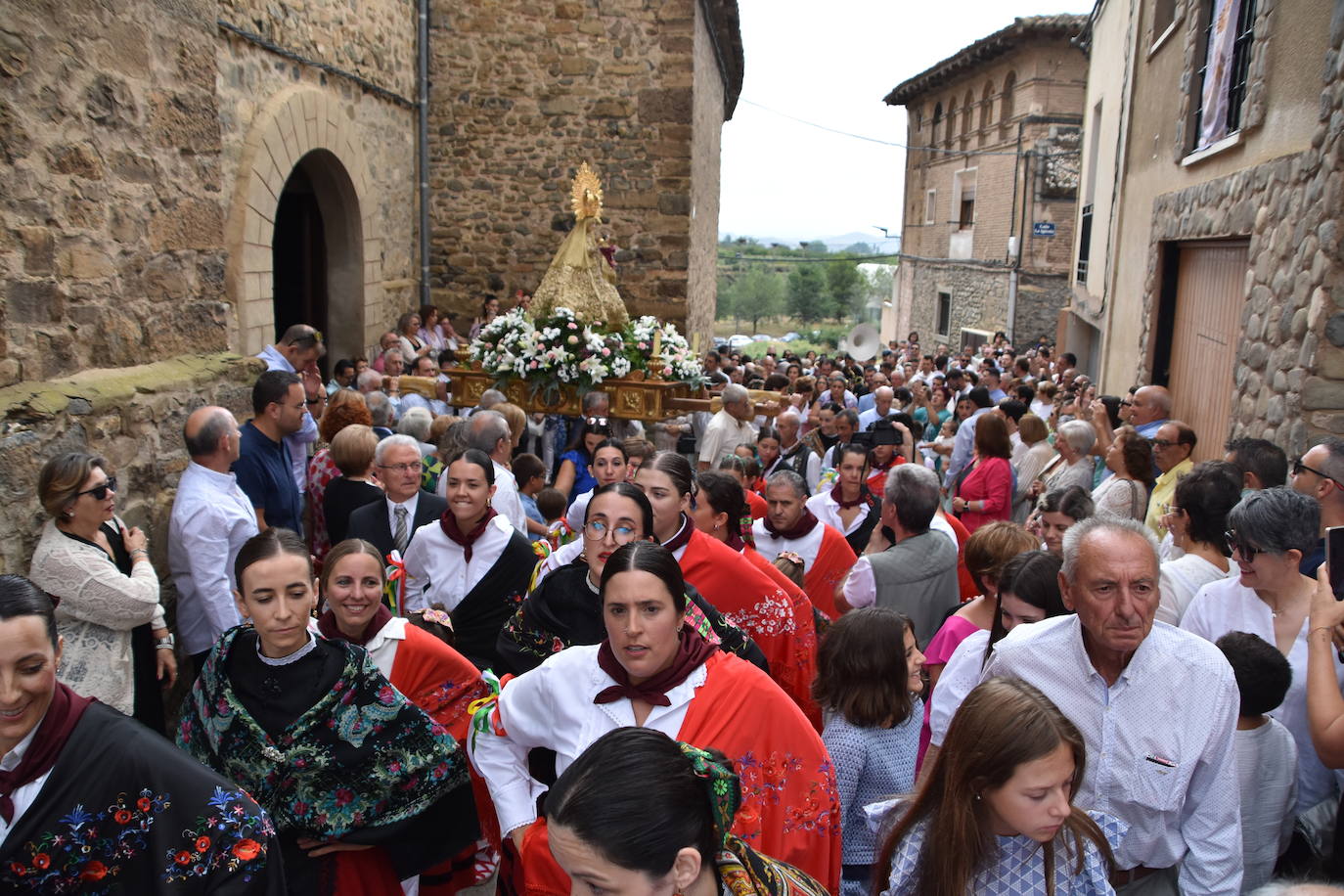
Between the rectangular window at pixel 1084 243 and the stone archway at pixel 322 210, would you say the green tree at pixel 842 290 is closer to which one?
the rectangular window at pixel 1084 243

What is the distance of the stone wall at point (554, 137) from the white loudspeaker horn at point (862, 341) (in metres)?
6.06

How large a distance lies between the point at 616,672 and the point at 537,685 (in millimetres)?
239

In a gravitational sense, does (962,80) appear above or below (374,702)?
above

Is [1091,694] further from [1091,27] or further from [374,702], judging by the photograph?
[1091,27]

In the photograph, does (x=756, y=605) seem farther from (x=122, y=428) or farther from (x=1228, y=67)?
(x=1228, y=67)

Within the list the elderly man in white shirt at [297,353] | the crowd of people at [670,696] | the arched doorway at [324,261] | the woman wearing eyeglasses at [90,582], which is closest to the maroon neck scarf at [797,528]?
the crowd of people at [670,696]

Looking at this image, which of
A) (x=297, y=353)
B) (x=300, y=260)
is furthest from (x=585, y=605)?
(x=300, y=260)

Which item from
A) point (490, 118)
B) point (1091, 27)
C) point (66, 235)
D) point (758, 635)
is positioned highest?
point (1091, 27)

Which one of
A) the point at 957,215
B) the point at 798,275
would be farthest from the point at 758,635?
the point at 798,275

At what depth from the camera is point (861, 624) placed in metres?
3.30

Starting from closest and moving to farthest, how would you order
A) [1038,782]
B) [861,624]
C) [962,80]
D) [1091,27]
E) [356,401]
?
[1038,782] → [861,624] → [356,401] → [1091,27] → [962,80]

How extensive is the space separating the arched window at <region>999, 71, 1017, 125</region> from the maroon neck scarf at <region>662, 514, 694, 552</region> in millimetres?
23166

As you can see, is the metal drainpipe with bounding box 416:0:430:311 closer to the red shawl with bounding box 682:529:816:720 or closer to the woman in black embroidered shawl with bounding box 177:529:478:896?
the red shawl with bounding box 682:529:816:720

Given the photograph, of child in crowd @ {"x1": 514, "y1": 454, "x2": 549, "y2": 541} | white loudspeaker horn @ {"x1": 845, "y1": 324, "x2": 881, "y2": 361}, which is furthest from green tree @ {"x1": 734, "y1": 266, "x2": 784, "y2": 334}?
child in crowd @ {"x1": 514, "y1": 454, "x2": 549, "y2": 541}
